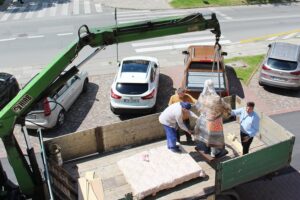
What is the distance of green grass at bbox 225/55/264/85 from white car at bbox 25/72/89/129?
24.4 feet

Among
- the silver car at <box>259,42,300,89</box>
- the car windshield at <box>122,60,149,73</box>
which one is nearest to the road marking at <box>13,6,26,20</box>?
the car windshield at <box>122,60,149,73</box>

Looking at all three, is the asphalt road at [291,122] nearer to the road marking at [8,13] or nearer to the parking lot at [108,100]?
the parking lot at [108,100]

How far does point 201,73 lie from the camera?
15.0 metres

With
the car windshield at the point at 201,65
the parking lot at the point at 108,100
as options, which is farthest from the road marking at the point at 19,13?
the car windshield at the point at 201,65

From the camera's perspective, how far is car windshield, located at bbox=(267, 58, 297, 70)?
16.2 m

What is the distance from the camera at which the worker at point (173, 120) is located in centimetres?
958

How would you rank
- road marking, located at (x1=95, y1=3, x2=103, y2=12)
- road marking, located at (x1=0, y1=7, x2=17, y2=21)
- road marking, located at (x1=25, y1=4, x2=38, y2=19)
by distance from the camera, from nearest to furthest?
road marking, located at (x1=0, y1=7, x2=17, y2=21), road marking, located at (x1=25, y1=4, x2=38, y2=19), road marking, located at (x1=95, y1=3, x2=103, y2=12)

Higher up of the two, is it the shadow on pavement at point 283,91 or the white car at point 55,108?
the white car at point 55,108

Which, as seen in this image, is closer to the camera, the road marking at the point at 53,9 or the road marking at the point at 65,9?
the road marking at the point at 53,9

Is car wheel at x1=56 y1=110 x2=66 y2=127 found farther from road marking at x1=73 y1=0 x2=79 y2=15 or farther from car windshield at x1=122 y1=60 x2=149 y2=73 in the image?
road marking at x1=73 y1=0 x2=79 y2=15

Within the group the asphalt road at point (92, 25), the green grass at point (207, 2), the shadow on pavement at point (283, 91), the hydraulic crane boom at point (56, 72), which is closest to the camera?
the hydraulic crane boom at point (56, 72)

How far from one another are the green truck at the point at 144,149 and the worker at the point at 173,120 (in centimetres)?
58

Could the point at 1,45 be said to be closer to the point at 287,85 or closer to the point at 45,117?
the point at 45,117

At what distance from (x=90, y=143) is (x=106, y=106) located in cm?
601
